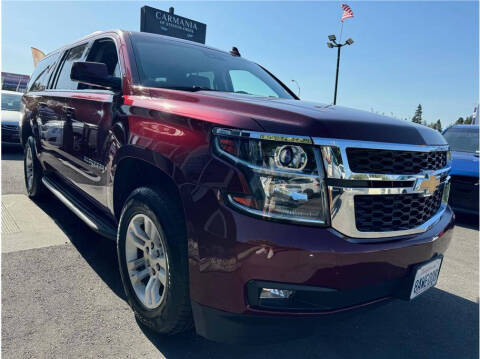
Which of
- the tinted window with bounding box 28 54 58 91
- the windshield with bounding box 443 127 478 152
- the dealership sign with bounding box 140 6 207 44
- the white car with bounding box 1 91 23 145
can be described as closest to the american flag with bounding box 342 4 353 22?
the dealership sign with bounding box 140 6 207 44

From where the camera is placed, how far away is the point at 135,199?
2162 mm

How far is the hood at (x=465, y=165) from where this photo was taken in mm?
5586

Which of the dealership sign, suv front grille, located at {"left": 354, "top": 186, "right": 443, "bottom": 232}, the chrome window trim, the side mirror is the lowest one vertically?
suv front grille, located at {"left": 354, "top": 186, "right": 443, "bottom": 232}

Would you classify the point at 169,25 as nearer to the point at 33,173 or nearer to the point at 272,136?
the point at 33,173

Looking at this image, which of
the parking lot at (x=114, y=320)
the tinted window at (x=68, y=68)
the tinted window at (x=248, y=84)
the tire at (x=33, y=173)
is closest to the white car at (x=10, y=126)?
the tire at (x=33, y=173)

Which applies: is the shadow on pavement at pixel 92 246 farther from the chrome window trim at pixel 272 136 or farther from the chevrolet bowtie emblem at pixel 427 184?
the chevrolet bowtie emblem at pixel 427 184

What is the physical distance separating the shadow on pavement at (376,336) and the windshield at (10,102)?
945cm

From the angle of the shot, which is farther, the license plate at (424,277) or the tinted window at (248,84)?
the tinted window at (248,84)

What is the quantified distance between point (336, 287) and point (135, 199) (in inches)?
48.2

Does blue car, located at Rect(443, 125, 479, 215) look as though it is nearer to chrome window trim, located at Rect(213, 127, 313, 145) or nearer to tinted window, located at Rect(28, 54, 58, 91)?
chrome window trim, located at Rect(213, 127, 313, 145)

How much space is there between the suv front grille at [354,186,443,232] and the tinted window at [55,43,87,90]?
297 cm

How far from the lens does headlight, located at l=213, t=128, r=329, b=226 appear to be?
5.14 feet

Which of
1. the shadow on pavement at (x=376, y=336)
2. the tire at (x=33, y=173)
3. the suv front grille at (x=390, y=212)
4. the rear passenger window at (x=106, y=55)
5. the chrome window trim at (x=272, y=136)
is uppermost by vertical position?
the rear passenger window at (x=106, y=55)

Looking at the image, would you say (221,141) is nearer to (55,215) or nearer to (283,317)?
(283,317)
